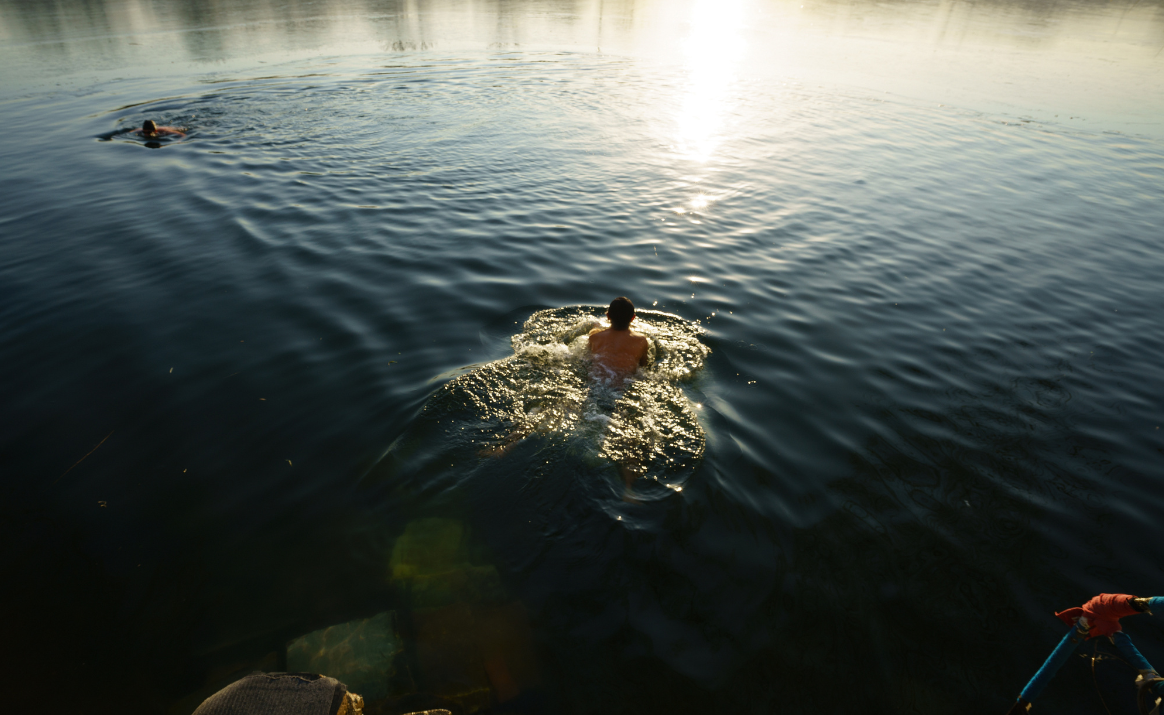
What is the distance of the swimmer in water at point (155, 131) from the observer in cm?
1619

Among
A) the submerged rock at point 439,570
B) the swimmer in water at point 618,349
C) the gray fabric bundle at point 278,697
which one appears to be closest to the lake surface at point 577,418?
the submerged rock at point 439,570

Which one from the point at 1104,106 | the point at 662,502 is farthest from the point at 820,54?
the point at 662,502

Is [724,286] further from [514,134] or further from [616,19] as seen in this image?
[616,19]

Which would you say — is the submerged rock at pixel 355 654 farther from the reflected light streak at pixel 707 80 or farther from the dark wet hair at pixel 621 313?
the reflected light streak at pixel 707 80

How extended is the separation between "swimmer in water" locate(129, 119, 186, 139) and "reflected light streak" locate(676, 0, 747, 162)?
16.0 meters

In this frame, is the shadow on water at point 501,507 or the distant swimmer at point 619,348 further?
the distant swimmer at point 619,348

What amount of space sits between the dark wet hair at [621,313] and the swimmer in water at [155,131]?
17314 millimetres

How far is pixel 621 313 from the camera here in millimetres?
6719

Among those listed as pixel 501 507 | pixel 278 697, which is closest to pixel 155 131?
pixel 501 507

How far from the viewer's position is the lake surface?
4.31 meters

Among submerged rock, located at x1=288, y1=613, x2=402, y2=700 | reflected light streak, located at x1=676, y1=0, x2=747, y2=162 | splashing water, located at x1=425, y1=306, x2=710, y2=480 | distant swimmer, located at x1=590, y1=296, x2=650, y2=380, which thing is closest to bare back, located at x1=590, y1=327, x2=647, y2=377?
distant swimmer, located at x1=590, y1=296, x2=650, y2=380

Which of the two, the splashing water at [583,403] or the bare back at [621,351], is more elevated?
the bare back at [621,351]

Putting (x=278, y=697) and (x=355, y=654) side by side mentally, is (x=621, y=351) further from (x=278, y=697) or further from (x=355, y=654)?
(x=278, y=697)

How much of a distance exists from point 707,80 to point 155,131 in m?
24.3
